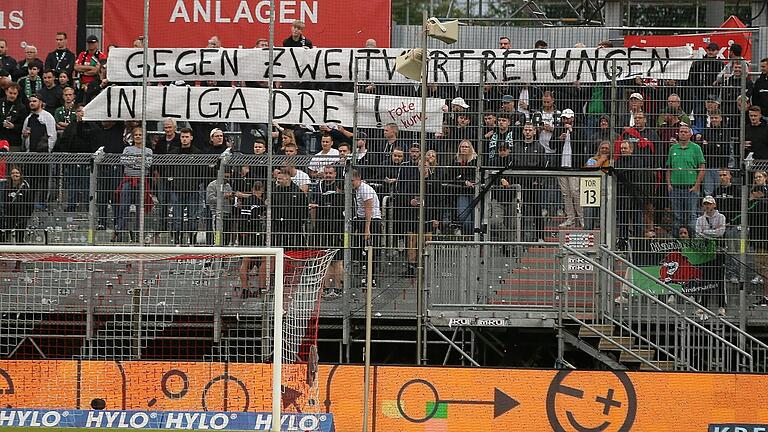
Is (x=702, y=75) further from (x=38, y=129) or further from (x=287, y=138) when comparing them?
(x=38, y=129)

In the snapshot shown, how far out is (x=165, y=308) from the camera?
1538 cm

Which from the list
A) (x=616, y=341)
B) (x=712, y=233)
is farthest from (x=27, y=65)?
(x=712, y=233)

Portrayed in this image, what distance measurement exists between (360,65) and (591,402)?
571cm

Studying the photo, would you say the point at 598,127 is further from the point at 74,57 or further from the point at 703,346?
the point at 74,57

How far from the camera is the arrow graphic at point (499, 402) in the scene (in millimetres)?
14820

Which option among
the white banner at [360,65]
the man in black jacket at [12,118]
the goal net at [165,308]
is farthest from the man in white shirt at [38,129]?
the goal net at [165,308]

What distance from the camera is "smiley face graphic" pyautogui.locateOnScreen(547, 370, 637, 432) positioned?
1477 cm

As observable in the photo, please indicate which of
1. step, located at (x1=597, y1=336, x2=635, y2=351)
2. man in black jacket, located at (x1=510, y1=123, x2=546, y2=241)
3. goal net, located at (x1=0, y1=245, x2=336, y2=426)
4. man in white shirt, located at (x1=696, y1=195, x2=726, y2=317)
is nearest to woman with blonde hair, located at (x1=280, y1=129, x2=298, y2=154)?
goal net, located at (x1=0, y1=245, x2=336, y2=426)

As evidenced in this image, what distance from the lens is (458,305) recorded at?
635 inches

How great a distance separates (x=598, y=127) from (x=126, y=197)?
6180 millimetres

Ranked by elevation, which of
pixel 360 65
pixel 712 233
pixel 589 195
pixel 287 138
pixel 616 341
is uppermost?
pixel 360 65

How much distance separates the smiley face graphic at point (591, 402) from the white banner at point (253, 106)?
394cm

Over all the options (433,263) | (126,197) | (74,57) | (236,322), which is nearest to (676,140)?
(433,263)

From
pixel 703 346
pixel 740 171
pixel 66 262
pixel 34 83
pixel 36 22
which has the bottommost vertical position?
Result: pixel 703 346
